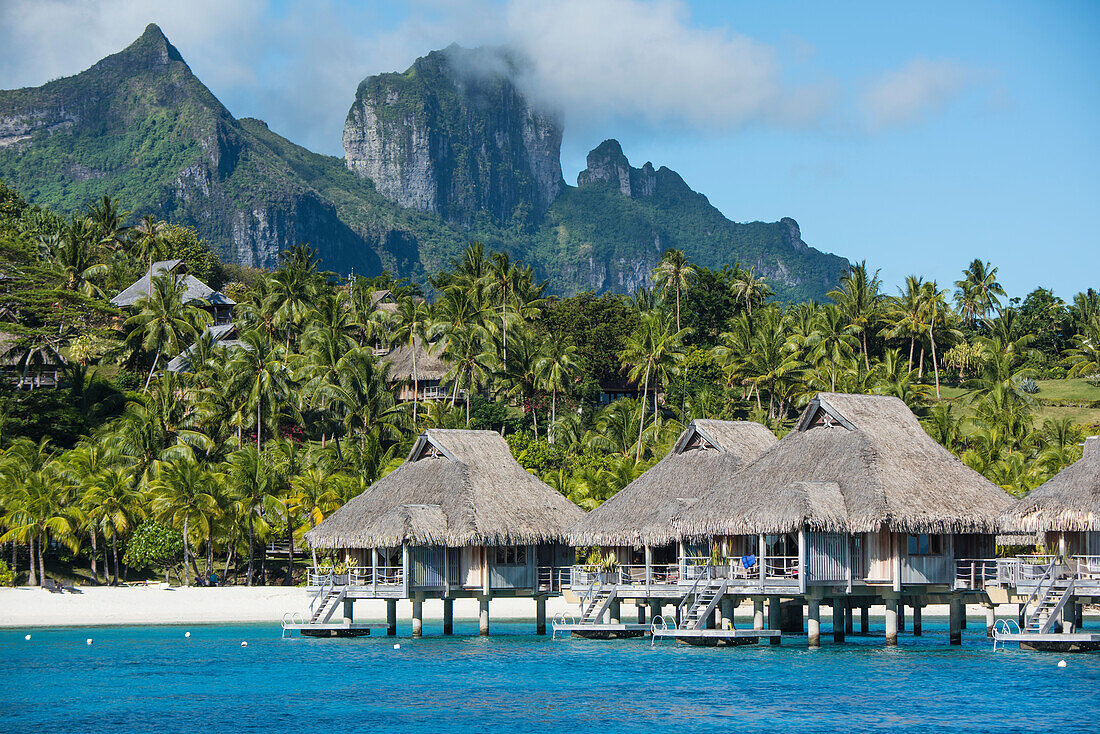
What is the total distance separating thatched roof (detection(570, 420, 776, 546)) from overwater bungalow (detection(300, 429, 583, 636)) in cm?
141

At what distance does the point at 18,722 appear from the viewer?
76.5 feet

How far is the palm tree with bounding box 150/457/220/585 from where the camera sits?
156ft

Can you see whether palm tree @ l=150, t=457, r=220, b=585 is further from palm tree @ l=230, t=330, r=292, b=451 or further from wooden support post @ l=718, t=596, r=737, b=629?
wooden support post @ l=718, t=596, r=737, b=629

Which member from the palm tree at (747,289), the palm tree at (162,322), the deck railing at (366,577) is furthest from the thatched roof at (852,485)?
the palm tree at (747,289)

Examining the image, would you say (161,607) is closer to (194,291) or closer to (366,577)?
(366,577)

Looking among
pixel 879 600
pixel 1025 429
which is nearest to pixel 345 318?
pixel 1025 429

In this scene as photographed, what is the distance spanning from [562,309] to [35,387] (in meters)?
33.7

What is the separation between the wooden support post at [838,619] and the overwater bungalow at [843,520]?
0.27 ft

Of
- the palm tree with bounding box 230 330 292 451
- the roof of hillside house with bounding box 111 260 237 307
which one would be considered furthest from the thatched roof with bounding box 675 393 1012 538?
the roof of hillside house with bounding box 111 260 237 307

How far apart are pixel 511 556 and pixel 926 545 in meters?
11.8

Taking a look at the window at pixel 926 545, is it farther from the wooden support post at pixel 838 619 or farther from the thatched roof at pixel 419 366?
the thatched roof at pixel 419 366

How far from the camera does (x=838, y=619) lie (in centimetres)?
3384

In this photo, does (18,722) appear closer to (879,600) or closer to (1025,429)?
(879,600)

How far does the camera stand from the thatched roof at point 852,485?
1217 inches
